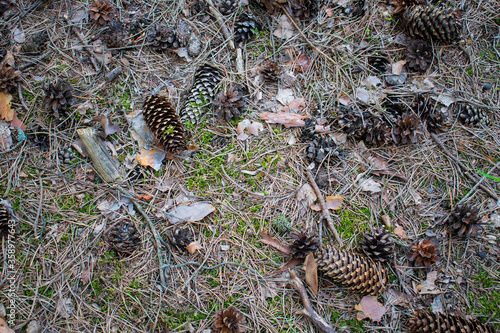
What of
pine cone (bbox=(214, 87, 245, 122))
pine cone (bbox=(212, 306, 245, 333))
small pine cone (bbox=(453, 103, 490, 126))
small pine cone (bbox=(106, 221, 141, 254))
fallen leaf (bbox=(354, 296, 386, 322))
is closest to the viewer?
pine cone (bbox=(212, 306, 245, 333))

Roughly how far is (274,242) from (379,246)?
815 millimetres

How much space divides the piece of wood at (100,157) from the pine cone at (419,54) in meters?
2.85

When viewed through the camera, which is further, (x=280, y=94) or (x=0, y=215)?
(x=280, y=94)

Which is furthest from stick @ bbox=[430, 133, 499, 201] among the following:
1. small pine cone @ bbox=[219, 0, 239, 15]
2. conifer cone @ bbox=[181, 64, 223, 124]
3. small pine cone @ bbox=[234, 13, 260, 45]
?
small pine cone @ bbox=[219, 0, 239, 15]

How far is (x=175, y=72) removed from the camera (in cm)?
275

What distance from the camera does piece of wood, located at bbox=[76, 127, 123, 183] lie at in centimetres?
248

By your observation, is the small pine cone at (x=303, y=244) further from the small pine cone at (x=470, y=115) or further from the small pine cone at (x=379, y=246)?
the small pine cone at (x=470, y=115)

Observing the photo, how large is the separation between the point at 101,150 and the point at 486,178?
335 centimetres

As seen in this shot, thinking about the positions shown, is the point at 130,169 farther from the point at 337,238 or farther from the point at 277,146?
the point at 337,238

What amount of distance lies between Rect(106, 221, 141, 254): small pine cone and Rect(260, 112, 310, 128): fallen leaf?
147 cm

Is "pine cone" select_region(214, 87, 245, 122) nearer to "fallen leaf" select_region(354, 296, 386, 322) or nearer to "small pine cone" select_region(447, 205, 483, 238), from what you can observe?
"fallen leaf" select_region(354, 296, 386, 322)

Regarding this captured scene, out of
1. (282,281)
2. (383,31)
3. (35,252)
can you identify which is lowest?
(282,281)

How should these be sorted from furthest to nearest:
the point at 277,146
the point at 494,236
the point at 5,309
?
1. the point at 277,146
2. the point at 494,236
3. the point at 5,309

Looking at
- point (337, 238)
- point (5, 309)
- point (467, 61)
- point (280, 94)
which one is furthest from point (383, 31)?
point (5, 309)
